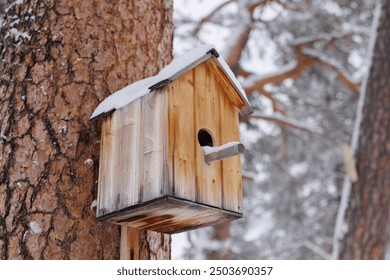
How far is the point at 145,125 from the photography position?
1906 mm

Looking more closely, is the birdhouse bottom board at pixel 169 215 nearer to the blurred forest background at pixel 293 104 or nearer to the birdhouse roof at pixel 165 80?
the birdhouse roof at pixel 165 80

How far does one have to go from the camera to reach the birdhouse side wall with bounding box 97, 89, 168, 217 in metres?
1.82

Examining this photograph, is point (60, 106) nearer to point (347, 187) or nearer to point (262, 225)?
point (347, 187)

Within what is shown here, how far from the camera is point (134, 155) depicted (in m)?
1.91

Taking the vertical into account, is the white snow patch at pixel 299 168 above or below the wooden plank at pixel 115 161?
above

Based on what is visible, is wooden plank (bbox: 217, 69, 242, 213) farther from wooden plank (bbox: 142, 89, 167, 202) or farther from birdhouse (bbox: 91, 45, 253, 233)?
wooden plank (bbox: 142, 89, 167, 202)

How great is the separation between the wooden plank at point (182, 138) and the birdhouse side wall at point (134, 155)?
27 millimetres

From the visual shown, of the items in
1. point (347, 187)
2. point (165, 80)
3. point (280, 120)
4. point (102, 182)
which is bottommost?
point (102, 182)

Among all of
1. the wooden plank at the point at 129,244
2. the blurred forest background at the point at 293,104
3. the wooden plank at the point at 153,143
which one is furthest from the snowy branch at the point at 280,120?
the wooden plank at the point at 153,143

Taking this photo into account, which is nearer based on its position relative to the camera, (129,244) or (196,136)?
(196,136)

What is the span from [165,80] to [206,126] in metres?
0.25

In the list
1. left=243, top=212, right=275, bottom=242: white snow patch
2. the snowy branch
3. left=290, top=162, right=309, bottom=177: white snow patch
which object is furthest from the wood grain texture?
left=243, top=212, right=275, bottom=242: white snow patch

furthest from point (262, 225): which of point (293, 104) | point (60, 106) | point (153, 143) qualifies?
point (153, 143)

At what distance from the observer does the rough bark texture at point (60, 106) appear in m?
2.00
